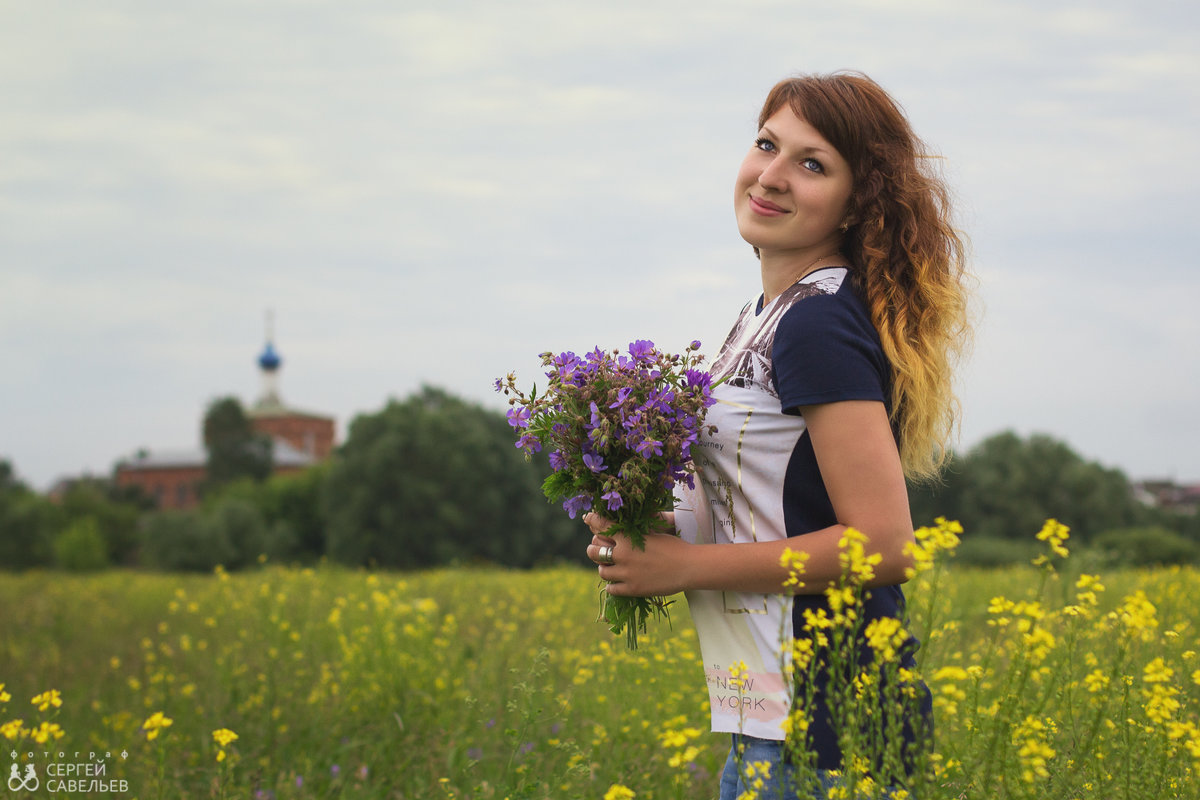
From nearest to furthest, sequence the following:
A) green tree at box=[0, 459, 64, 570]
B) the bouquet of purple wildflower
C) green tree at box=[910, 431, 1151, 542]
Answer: the bouquet of purple wildflower < green tree at box=[910, 431, 1151, 542] < green tree at box=[0, 459, 64, 570]

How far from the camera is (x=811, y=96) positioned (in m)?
2.14

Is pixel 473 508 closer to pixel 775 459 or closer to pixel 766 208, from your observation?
pixel 766 208

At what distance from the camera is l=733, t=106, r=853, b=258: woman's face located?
83.2 inches

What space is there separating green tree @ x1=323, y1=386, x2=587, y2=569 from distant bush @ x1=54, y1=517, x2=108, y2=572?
19305 millimetres

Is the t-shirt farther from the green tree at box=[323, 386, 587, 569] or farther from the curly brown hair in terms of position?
the green tree at box=[323, 386, 587, 569]

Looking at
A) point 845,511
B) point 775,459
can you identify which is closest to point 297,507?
point 775,459

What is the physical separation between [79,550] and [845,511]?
59508 mm

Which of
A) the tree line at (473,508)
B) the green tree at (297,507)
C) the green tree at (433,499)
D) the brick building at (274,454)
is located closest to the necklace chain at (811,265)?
the tree line at (473,508)

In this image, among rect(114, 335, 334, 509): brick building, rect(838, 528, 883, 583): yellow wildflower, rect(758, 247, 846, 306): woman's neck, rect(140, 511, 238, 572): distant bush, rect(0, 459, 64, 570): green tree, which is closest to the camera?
rect(838, 528, 883, 583): yellow wildflower

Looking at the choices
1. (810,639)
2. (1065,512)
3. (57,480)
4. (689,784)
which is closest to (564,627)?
(689,784)

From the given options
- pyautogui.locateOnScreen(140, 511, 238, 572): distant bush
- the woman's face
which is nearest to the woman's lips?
the woman's face

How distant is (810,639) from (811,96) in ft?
4.01

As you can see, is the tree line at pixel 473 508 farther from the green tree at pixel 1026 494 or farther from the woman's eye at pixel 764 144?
the woman's eye at pixel 764 144

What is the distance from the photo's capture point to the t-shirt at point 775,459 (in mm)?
1802
